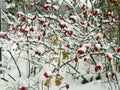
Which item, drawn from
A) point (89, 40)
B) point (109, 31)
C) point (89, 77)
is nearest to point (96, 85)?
point (89, 77)

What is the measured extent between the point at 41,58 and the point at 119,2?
6.64 ft

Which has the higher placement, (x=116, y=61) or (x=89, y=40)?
(x=89, y=40)

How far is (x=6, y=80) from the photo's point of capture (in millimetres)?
6703

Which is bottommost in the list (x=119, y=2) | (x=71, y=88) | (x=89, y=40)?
(x=71, y=88)

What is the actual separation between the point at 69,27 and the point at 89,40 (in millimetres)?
418

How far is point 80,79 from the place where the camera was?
6.51 m

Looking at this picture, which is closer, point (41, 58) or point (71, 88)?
point (71, 88)

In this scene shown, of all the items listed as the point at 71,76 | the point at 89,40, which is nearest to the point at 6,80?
the point at 71,76

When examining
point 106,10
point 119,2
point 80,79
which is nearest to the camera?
point 119,2

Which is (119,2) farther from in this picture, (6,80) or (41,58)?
(6,80)

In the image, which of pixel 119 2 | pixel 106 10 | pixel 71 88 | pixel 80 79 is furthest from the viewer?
pixel 106 10

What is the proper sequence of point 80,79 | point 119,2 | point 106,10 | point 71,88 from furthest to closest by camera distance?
1. point 106,10
2. point 80,79
3. point 71,88
4. point 119,2

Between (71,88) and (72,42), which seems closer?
(71,88)

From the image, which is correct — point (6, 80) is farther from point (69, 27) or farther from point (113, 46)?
point (113, 46)
